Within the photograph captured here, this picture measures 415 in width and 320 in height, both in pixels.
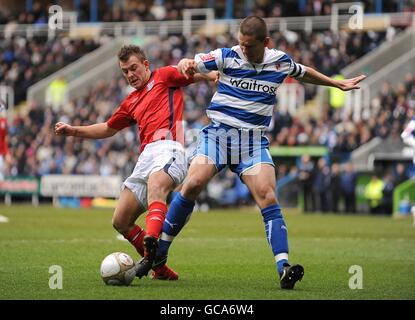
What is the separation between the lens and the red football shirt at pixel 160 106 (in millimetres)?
9695

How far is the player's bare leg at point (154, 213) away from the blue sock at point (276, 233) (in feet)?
3.29

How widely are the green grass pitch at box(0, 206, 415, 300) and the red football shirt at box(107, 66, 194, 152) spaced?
4.82 feet

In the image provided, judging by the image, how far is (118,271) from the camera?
8930mm

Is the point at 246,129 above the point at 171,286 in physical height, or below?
above

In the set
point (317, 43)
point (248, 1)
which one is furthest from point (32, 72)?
point (317, 43)

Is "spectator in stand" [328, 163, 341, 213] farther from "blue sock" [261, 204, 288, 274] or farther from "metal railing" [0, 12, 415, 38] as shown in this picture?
"blue sock" [261, 204, 288, 274]

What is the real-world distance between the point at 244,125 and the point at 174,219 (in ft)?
3.74

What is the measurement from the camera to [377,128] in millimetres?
29562

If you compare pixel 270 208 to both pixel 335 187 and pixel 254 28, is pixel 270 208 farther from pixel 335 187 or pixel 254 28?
pixel 335 187

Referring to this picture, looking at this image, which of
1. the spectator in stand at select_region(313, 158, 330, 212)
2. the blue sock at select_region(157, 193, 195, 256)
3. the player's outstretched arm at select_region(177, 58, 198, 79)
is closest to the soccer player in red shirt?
the blue sock at select_region(157, 193, 195, 256)

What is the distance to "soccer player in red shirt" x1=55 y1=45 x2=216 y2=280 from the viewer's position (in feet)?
31.0

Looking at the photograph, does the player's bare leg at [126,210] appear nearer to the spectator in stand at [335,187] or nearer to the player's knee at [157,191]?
the player's knee at [157,191]
